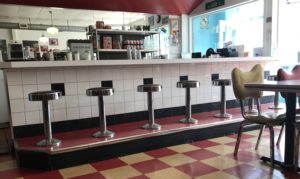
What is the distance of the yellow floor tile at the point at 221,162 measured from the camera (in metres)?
2.63

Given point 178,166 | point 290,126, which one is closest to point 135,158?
point 178,166

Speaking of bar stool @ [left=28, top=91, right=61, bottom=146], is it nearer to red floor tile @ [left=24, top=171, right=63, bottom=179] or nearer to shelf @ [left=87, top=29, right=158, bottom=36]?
red floor tile @ [left=24, top=171, right=63, bottom=179]

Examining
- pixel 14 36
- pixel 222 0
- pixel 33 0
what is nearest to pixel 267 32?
pixel 222 0

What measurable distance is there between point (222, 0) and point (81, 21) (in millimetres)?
7489

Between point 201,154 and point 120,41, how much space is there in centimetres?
462

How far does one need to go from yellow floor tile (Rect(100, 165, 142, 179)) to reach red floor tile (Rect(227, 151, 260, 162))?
1.18m

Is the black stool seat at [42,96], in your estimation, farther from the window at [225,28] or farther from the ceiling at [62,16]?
the ceiling at [62,16]

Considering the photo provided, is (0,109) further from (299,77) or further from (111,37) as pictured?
(299,77)

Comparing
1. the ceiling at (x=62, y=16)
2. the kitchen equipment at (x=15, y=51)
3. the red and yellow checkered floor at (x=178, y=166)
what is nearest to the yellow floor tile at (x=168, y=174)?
the red and yellow checkered floor at (x=178, y=166)

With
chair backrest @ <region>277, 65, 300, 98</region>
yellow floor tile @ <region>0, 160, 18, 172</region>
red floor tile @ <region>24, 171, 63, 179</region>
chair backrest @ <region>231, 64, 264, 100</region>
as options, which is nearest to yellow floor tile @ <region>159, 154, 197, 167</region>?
chair backrest @ <region>231, 64, 264, 100</region>

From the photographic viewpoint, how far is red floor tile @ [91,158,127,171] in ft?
8.96

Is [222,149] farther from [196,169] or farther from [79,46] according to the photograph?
[79,46]

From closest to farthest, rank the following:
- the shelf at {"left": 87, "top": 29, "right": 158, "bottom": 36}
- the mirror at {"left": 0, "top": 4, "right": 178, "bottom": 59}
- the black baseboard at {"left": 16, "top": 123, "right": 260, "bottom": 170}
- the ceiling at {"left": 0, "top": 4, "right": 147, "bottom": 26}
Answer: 1. the black baseboard at {"left": 16, "top": 123, "right": 260, "bottom": 170}
2. the shelf at {"left": 87, "top": 29, "right": 158, "bottom": 36}
3. the mirror at {"left": 0, "top": 4, "right": 178, "bottom": 59}
4. the ceiling at {"left": 0, "top": 4, "right": 147, "bottom": 26}

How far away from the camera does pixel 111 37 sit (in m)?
6.80
